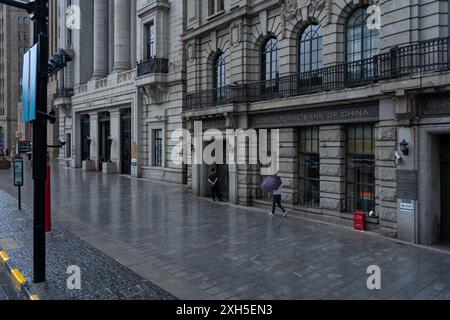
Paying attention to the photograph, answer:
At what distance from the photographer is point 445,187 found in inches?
412

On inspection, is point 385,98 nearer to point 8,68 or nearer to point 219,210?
point 219,210

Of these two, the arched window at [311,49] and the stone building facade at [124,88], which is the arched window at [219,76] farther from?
the arched window at [311,49]

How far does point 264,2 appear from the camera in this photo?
15891 mm

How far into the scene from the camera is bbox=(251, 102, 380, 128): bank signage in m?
11.9

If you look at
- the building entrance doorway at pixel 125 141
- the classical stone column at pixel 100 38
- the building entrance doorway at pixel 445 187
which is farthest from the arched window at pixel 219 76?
the classical stone column at pixel 100 38

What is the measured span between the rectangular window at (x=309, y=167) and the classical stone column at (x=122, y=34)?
845 inches

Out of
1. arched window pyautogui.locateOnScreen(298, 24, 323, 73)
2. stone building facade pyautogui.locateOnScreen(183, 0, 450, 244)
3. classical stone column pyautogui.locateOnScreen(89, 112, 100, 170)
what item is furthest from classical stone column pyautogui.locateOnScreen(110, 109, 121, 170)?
arched window pyautogui.locateOnScreen(298, 24, 323, 73)

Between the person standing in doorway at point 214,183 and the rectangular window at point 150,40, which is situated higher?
the rectangular window at point 150,40

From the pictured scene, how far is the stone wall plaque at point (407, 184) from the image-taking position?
1036cm

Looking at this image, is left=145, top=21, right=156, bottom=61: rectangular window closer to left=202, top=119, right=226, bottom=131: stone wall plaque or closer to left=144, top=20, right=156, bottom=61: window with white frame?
left=144, top=20, right=156, bottom=61: window with white frame

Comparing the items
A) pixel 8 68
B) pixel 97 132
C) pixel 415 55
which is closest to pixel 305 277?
pixel 415 55

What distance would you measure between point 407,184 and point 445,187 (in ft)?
3.52

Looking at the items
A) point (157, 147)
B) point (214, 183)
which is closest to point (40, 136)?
point (214, 183)
